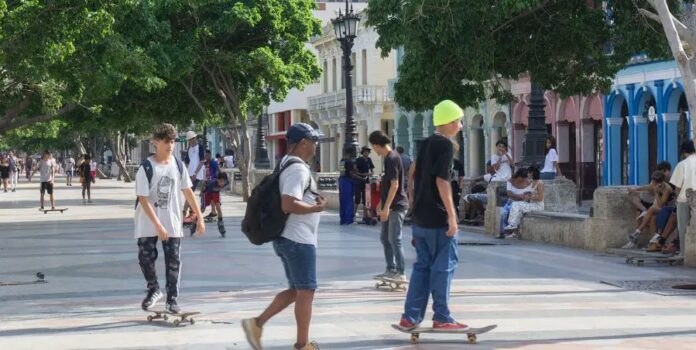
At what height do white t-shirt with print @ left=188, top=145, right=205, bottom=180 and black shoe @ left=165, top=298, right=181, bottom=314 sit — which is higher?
white t-shirt with print @ left=188, top=145, right=205, bottom=180

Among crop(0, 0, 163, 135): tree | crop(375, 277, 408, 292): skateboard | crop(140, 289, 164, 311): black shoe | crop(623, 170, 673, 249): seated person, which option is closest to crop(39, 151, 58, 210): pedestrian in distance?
crop(0, 0, 163, 135): tree

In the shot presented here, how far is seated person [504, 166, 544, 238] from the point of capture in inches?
831

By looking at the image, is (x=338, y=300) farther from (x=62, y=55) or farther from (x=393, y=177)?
(x=62, y=55)

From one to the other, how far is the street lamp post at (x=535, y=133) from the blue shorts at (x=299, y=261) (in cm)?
1488

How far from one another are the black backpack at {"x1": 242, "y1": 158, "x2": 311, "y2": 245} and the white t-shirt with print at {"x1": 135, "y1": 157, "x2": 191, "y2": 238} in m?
2.27

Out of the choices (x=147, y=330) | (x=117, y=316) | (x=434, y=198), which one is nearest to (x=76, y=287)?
(x=117, y=316)

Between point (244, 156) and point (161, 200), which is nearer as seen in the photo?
point (161, 200)

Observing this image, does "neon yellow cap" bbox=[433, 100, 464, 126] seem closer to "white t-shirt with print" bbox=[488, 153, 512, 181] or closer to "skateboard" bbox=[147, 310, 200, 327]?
"skateboard" bbox=[147, 310, 200, 327]

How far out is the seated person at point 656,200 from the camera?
56.7 feet

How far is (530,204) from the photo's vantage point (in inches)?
834

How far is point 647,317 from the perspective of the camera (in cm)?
1074

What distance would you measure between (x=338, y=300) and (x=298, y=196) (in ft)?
13.0

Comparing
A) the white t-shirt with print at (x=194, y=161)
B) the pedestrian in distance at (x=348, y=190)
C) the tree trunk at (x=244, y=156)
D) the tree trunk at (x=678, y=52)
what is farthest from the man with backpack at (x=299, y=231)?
the tree trunk at (x=244, y=156)

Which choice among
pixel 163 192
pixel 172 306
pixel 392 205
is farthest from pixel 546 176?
pixel 172 306
